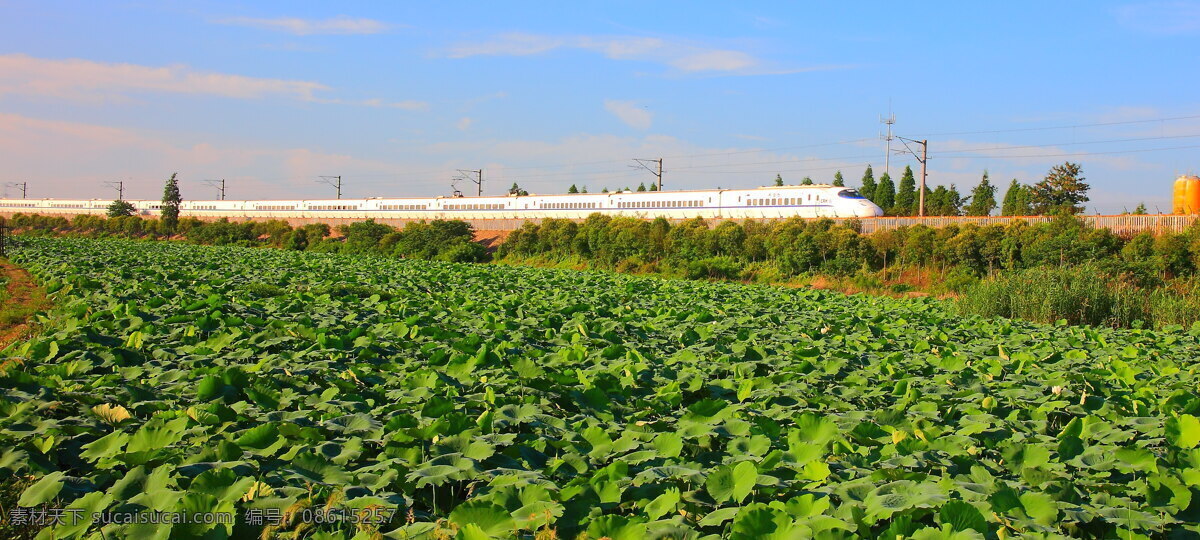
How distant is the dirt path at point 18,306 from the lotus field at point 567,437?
2549 mm

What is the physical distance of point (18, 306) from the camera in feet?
42.6

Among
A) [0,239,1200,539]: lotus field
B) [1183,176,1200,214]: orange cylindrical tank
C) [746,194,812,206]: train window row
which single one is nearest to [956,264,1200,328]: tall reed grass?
[0,239,1200,539]: lotus field

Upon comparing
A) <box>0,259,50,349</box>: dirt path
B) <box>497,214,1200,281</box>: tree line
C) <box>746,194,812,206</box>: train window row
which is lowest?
<box>0,259,50,349</box>: dirt path

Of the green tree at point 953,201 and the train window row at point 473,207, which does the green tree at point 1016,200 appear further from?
the train window row at point 473,207

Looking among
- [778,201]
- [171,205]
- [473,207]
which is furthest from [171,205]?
[778,201]

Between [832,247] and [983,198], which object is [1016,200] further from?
[832,247]

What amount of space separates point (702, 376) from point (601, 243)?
107 feet

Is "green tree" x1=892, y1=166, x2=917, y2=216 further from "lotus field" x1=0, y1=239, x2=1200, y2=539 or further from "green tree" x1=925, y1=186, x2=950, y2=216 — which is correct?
"lotus field" x1=0, y1=239, x2=1200, y2=539

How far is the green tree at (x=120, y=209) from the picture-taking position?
77000 mm

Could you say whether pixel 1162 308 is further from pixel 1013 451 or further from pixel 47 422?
pixel 47 422

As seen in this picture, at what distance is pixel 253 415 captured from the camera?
4734mm

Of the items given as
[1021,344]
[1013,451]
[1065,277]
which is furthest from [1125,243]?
[1013,451]

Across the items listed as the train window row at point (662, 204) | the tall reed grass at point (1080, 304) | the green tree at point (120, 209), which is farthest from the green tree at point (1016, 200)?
the green tree at point (120, 209)

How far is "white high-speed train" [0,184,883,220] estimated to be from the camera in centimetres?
4094
